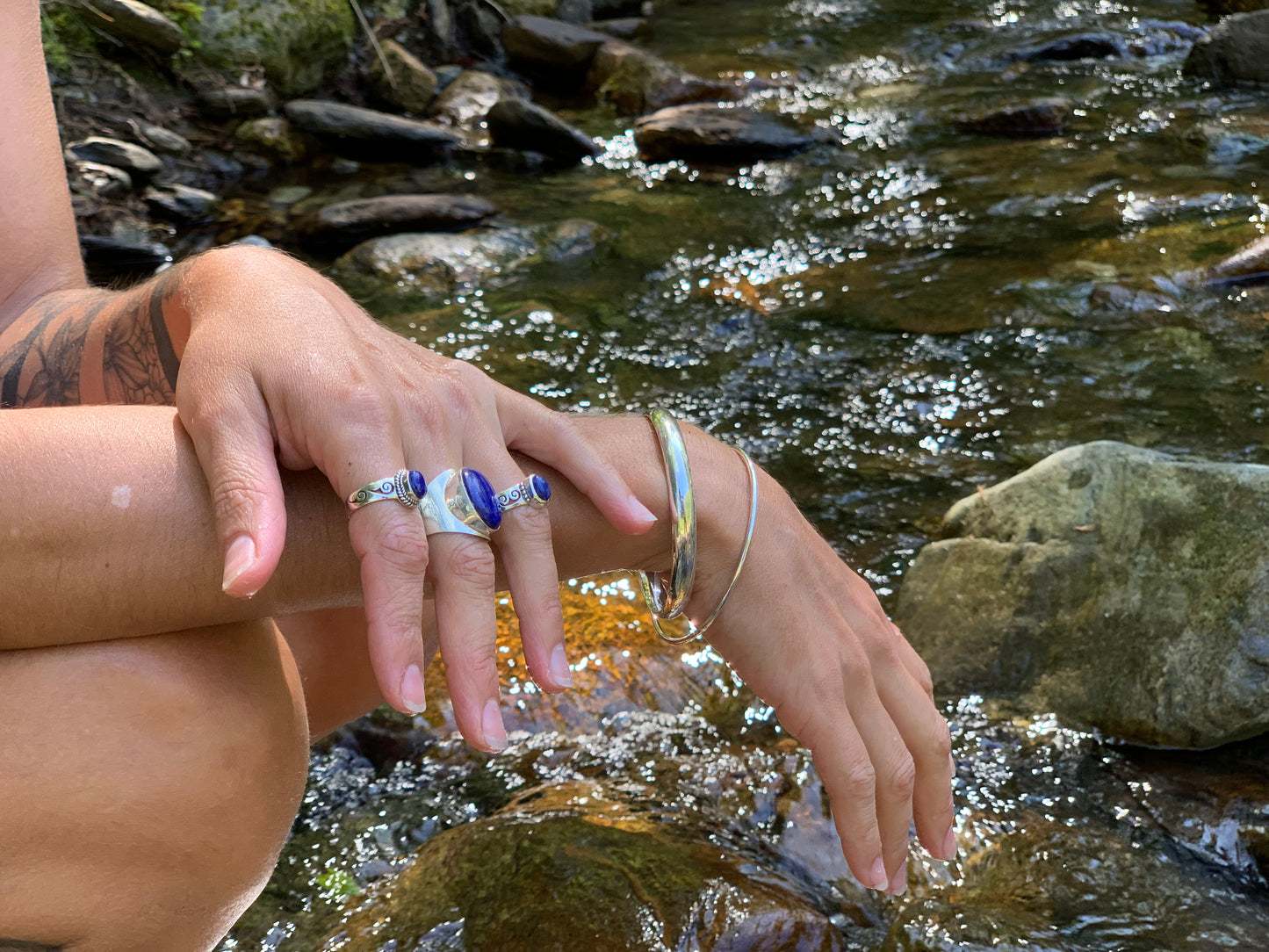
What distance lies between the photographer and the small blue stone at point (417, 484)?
1.13m

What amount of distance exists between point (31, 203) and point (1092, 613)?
209 cm

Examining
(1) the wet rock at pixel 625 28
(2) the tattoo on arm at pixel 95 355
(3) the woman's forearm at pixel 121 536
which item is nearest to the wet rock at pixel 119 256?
(2) the tattoo on arm at pixel 95 355

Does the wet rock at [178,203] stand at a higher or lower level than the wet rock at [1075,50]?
lower

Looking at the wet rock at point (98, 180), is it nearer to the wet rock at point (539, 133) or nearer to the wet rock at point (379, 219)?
the wet rock at point (379, 219)

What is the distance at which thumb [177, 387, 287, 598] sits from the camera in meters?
1.03

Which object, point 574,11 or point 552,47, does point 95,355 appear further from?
point 574,11

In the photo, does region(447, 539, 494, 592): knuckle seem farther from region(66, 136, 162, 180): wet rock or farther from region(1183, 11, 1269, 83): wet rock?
region(1183, 11, 1269, 83): wet rock

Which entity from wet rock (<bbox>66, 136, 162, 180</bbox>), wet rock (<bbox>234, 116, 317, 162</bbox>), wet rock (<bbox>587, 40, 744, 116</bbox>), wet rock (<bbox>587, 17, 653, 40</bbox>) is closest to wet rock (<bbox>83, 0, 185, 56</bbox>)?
wet rock (<bbox>234, 116, 317, 162</bbox>)

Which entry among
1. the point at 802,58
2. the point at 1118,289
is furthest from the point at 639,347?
the point at 802,58

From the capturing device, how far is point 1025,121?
6473 millimetres

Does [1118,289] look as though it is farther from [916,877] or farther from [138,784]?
[138,784]

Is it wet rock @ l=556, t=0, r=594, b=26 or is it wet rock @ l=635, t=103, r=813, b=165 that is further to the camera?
wet rock @ l=556, t=0, r=594, b=26

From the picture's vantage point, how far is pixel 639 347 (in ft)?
13.7

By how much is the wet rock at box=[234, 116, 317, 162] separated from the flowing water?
562 millimetres
